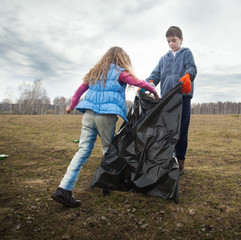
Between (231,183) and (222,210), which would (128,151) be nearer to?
(222,210)

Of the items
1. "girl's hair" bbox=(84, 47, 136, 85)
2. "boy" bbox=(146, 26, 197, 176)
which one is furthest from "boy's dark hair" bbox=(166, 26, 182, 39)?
"girl's hair" bbox=(84, 47, 136, 85)

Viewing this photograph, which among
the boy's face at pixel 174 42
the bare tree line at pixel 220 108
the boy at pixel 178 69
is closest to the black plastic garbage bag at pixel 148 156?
the boy at pixel 178 69

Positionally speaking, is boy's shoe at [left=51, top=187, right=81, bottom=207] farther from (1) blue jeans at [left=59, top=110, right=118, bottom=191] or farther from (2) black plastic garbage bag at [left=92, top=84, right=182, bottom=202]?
(2) black plastic garbage bag at [left=92, top=84, right=182, bottom=202]

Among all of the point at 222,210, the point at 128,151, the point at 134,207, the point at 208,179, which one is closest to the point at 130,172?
the point at 128,151

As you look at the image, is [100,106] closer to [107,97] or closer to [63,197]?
[107,97]

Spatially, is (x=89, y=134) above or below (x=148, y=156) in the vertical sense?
above

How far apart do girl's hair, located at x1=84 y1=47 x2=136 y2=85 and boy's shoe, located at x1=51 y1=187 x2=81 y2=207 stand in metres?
1.32

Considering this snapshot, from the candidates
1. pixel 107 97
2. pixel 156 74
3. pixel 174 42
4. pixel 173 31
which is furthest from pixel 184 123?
pixel 107 97

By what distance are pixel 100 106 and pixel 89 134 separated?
382mm

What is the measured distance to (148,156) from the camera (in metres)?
2.62

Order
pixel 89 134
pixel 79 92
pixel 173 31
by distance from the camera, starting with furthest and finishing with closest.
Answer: pixel 173 31 → pixel 79 92 → pixel 89 134

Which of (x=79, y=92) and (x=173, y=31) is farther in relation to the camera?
(x=173, y=31)

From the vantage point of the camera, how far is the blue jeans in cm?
250

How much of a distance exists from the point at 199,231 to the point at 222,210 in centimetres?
57
